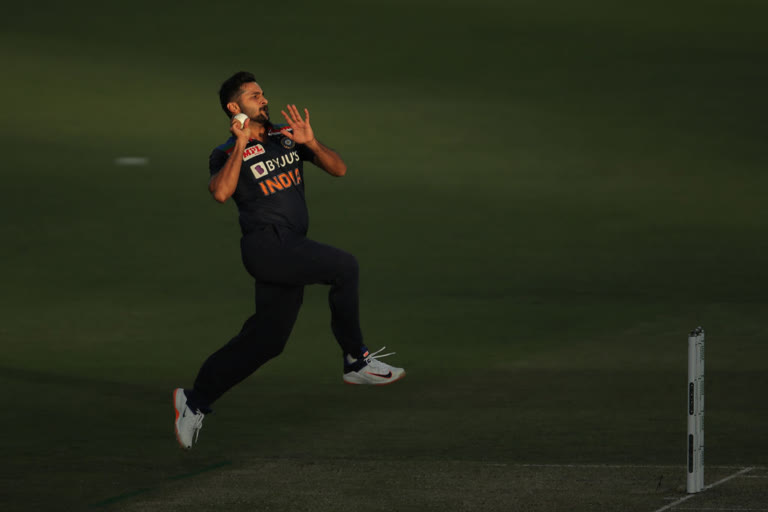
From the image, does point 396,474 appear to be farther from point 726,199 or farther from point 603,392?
point 726,199

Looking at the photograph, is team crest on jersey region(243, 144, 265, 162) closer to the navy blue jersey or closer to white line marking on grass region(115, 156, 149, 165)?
the navy blue jersey

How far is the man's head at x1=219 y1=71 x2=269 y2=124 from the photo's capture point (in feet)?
28.2

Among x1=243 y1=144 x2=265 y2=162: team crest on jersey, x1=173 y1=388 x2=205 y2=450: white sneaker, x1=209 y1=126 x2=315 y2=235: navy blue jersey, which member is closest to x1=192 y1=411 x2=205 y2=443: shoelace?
x1=173 y1=388 x2=205 y2=450: white sneaker

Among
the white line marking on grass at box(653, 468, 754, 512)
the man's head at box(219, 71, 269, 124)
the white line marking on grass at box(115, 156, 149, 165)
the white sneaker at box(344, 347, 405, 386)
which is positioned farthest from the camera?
the white line marking on grass at box(115, 156, 149, 165)

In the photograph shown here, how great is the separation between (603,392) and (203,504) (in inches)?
152

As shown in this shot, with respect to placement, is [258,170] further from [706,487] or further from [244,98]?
[706,487]

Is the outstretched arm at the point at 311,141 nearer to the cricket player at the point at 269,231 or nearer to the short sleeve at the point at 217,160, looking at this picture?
the cricket player at the point at 269,231

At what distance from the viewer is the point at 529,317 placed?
13.9 meters

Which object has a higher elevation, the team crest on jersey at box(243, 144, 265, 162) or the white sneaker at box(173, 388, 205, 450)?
the team crest on jersey at box(243, 144, 265, 162)

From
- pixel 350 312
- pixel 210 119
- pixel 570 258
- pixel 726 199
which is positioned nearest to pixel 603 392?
pixel 350 312

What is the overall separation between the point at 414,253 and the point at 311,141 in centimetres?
847

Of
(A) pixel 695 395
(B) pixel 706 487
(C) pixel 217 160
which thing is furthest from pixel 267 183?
(B) pixel 706 487

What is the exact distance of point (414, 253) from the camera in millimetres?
16984

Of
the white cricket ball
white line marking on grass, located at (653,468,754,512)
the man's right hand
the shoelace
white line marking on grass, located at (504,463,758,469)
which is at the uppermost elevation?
the white cricket ball
